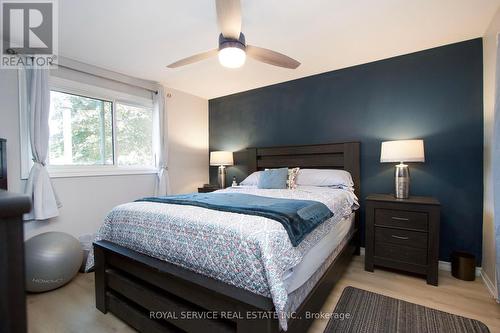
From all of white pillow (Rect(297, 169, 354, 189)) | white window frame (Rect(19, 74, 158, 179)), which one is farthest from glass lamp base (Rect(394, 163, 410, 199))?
white window frame (Rect(19, 74, 158, 179))

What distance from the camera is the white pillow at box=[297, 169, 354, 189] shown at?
2.88 metres

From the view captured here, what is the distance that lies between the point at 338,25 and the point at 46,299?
11.6ft

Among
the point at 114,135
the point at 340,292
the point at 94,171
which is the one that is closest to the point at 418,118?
the point at 340,292

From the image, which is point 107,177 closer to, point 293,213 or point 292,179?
point 292,179

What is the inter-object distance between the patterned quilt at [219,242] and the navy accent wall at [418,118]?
5.35ft

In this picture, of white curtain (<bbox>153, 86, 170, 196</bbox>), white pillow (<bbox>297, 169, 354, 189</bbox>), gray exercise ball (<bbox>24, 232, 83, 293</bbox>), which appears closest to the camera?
gray exercise ball (<bbox>24, 232, 83, 293</bbox>)

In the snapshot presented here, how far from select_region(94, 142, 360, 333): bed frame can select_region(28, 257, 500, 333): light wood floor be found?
0.13 m

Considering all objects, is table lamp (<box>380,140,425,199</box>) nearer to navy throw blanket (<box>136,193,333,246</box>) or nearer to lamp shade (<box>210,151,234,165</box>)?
navy throw blanket (<box>136,193,333,246</box>)

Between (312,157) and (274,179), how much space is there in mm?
739

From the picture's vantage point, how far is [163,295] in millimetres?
1569

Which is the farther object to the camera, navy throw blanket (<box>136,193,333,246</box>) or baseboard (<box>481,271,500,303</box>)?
baseboard (<box>481,271,500,303</box>)

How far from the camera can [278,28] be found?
225 cm

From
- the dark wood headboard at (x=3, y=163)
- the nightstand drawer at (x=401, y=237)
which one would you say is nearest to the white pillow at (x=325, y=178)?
the nightstand drawer at (x=401, y=237)

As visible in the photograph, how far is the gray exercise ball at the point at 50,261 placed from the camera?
207 centimetres
